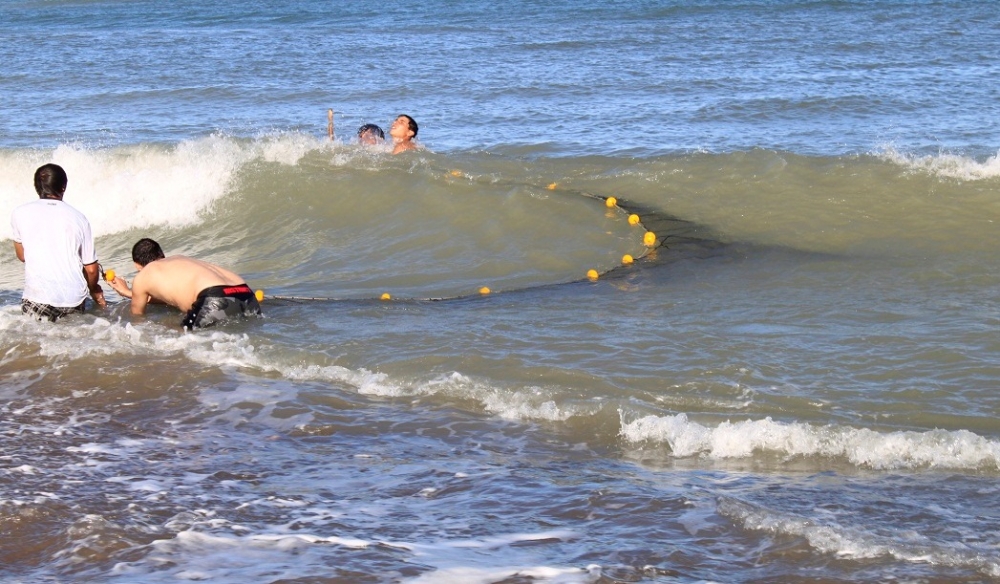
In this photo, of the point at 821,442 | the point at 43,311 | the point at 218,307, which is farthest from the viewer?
the point at 43,311

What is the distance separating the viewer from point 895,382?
6.40 m

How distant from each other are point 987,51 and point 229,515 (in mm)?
18589

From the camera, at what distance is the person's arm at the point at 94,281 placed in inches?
322

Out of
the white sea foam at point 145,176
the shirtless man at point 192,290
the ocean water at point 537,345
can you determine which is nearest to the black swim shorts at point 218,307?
the shirtless man at point 192,290

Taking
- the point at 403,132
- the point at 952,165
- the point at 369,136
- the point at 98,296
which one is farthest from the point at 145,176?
the point at 952,165

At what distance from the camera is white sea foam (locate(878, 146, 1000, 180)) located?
1123 cm

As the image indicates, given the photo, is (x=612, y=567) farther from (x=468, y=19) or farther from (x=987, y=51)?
(x=468, y=19)

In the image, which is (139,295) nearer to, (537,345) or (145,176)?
(537,345)

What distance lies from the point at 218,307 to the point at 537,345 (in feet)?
7.57

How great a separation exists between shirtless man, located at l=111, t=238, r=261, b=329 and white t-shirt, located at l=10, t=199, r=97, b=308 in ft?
1.34

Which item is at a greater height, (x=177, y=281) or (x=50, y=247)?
(x=50, y=247)

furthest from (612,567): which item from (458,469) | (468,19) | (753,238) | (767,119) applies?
(468,19)

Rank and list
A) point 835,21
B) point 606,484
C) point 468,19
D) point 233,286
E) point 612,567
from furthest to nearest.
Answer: point 468,19 < point 835,21 < point 233,286 < point 606,484 < point 612,567

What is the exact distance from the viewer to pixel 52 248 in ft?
26.0
